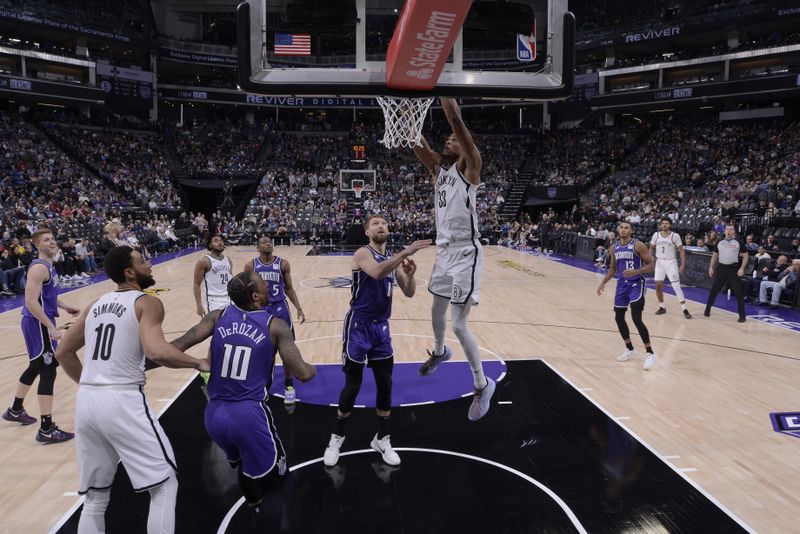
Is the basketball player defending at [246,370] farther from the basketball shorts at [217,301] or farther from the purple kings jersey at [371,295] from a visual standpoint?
the basketball shorts at [217,301]

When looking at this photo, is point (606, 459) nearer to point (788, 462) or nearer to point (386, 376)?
point (788, 462)

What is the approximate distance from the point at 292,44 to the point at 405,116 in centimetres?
121

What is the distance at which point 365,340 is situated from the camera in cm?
464

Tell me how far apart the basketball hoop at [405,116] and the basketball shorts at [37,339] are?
3749mm

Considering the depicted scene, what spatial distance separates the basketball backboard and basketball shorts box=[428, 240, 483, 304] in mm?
1359

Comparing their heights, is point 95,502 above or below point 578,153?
below

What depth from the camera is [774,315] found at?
37.3ft

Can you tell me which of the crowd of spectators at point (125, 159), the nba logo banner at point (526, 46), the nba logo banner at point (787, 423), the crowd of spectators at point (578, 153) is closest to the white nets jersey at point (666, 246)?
the nba logo banner at point (787, 423)

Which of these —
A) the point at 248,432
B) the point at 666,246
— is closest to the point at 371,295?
the point at 248,432

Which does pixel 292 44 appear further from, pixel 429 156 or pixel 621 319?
pixel 621 319

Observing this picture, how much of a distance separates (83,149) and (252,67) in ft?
103

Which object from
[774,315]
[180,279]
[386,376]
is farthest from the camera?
[180,279]

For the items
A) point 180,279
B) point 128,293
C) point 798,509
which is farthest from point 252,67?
point 180,279

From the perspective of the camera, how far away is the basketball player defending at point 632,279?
7434 millimetres
